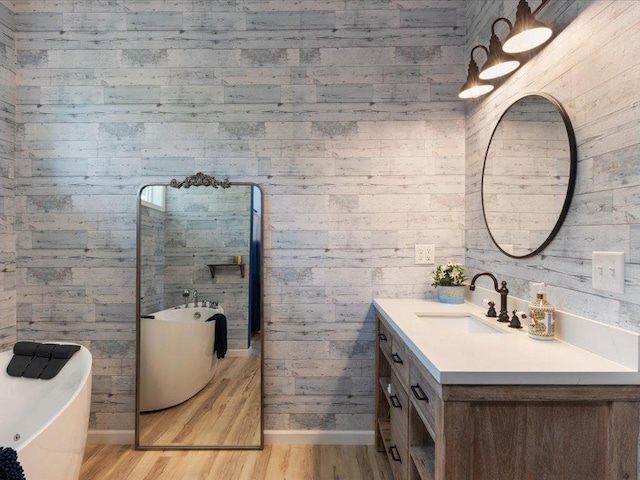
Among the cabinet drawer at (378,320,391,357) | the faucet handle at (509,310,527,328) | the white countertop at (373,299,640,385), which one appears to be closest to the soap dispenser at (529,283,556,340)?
the white countertop at (373,299,640,385)

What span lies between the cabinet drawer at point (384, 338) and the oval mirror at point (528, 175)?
2.36 ft

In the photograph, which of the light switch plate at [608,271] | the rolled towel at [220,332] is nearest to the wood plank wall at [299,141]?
the rolled towel at [220,332]

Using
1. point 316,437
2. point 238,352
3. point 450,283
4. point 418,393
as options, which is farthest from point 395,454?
point 238,352

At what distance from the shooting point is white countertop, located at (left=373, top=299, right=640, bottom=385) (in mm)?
1027

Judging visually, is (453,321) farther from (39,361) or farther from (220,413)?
(39,361)

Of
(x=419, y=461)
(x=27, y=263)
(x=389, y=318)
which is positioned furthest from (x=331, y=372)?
(x=27, y=263)

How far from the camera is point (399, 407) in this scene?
1.65 m

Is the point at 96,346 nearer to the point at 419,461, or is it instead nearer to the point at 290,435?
the point at 290,435

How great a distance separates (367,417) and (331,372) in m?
0.36

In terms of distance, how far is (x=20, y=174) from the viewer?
2332 mm

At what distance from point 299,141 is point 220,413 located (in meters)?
1.77


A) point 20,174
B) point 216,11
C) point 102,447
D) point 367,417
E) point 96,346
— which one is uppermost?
point 216,11

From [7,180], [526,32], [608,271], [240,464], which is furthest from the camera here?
[7,180]

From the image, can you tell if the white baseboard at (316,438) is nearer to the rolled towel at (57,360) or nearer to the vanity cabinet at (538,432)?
the rolled towel at (57,360)
